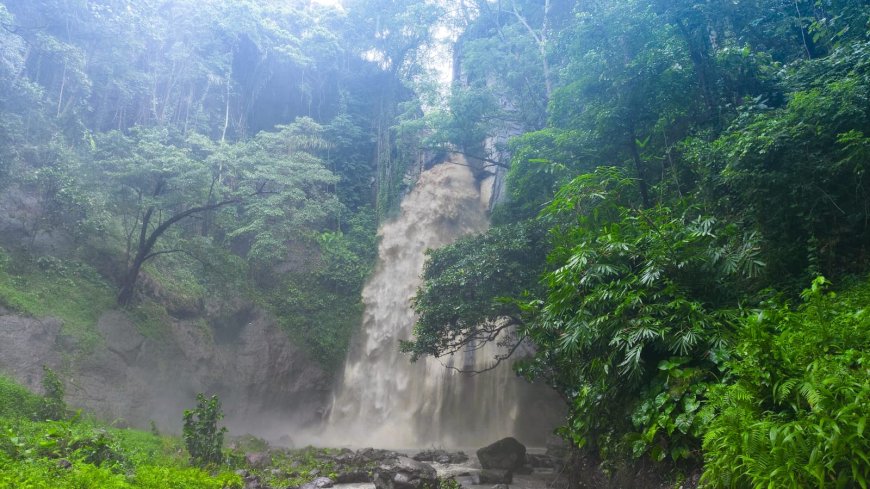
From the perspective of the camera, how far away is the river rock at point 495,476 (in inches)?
416

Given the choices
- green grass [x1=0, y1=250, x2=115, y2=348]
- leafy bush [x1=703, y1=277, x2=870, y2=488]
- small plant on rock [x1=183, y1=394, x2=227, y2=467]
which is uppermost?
green grass [x1=0, y1=250, x2=115, y2=348]

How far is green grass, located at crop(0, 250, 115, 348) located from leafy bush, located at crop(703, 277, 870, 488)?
607 inches

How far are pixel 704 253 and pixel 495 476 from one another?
22.4 feet

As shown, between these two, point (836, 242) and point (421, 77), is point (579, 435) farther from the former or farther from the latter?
point (421, 77)

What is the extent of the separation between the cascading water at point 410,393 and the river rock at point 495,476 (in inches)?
265

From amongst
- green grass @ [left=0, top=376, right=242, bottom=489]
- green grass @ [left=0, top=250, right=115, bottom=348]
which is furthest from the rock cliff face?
green grass @ [left=0, top=376, right=242, bottom=489]

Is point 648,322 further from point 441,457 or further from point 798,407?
point 441,457

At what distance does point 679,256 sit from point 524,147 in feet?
24.4

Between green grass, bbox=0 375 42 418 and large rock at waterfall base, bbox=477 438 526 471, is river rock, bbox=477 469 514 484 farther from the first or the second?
green grass, bbox=0 375 42 418

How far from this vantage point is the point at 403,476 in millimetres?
9219

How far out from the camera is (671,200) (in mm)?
8828

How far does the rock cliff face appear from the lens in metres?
13.1

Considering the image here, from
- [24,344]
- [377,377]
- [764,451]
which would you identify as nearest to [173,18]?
[24,344]

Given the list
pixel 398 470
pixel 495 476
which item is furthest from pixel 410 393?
pixel 398 470
